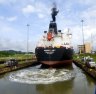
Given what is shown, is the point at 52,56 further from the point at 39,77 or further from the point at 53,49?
the point at 39,77

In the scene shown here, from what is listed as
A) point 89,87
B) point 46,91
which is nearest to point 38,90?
point 46,91

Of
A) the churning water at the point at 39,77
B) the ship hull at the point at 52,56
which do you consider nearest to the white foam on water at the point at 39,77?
the churning water at the point at 39,77

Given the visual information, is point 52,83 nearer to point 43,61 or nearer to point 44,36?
point 43,61

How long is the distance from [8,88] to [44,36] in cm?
3636

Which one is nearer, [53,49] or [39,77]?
[39,77]

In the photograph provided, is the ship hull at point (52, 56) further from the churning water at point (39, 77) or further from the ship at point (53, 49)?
the churning water at point (39, 77)

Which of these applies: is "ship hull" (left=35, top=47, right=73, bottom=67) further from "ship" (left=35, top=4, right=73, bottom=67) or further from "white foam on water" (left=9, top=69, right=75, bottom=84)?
"white foam on water" (left=9, top=69, right=75, bottom=84)

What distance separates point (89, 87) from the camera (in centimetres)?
2639

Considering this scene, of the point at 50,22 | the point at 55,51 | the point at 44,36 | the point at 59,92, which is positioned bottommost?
the point at 59,92

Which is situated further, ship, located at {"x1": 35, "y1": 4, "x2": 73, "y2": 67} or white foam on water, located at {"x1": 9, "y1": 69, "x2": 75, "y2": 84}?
ship, located at {"x1": 35, "y1": 4, "x2": 73, "y2": 67}

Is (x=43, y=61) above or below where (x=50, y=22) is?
below

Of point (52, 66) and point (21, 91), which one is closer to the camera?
point (21, 91)

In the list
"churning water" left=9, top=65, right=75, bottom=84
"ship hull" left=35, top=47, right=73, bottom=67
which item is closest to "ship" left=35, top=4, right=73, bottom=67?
"ship hull" left=35, top=47, right=73, bottom=67

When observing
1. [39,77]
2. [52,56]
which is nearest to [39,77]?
[39,77]
